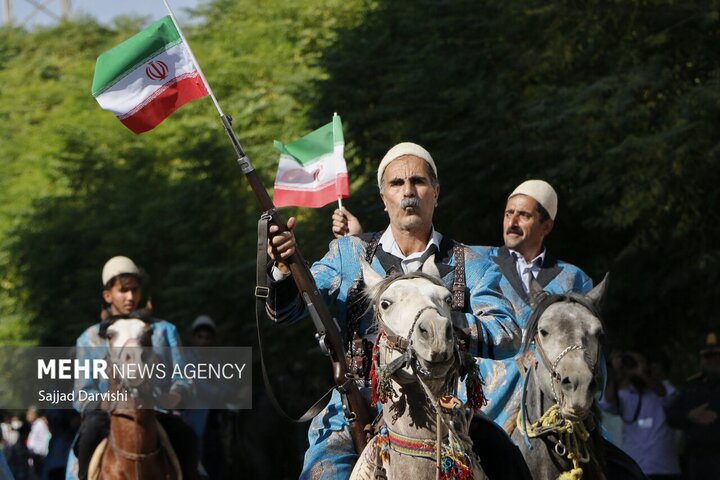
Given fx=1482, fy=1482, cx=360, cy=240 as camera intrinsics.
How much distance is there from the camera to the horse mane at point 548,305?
7457 mm

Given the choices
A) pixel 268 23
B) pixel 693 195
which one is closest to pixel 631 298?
pixel 693 195

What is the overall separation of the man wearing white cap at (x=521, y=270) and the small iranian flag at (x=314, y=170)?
3.58 ft

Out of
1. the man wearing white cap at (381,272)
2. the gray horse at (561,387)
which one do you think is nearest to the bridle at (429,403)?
the man wearing white cap at (381,272)

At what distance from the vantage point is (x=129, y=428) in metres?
10.6

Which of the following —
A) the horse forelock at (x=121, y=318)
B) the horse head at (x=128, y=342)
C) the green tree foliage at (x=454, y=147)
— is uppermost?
the green tree foliage at (x=454, y=147)

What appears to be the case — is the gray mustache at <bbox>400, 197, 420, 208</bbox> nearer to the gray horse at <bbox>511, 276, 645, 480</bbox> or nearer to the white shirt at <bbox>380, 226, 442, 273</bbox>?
the white shirt at <bbox>380, 226, 442, 273</bbox>

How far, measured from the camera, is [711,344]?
14.1 metres

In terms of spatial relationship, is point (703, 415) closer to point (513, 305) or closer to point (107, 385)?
point (513, 305)

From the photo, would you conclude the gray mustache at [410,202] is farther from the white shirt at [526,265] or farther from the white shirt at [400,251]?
the white shirt at [526,265]

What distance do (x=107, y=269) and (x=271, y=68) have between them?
1612cm

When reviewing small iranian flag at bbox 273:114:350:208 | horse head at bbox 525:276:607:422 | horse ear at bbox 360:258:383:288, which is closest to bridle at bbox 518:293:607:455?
horse head at bbox 525:276:607:422

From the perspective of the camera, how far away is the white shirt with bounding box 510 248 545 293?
939cm

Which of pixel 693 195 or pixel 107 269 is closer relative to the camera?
pixel 107 269

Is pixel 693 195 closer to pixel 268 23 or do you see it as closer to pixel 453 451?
pixel 453 451
